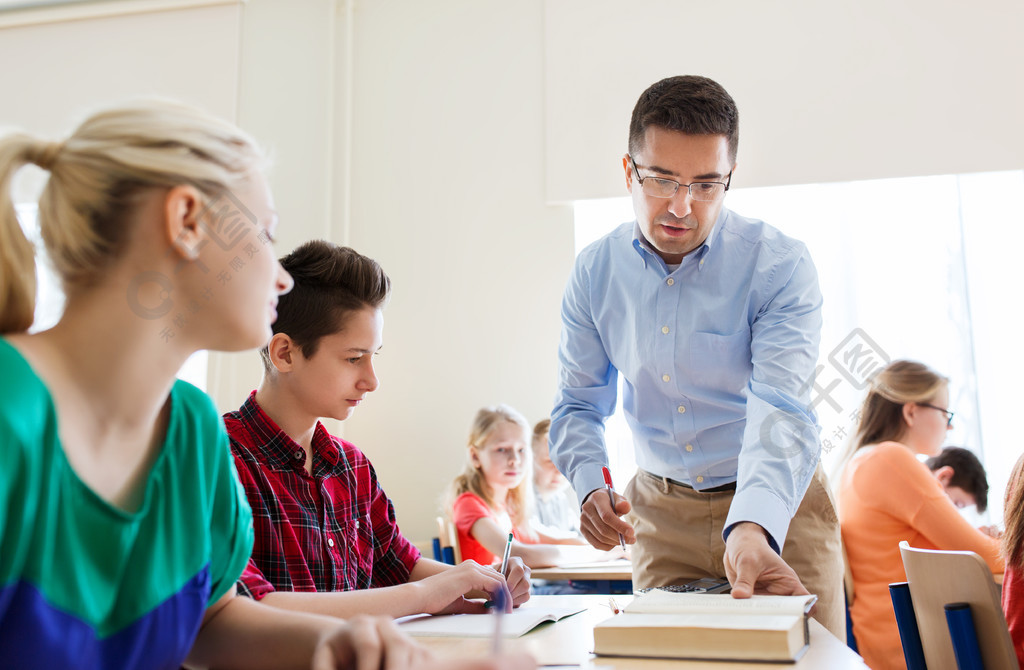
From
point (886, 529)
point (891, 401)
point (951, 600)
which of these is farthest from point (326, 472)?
point (891, 401)

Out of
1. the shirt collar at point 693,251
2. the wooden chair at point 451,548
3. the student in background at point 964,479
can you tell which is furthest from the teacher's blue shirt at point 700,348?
the student in background at point 964,479

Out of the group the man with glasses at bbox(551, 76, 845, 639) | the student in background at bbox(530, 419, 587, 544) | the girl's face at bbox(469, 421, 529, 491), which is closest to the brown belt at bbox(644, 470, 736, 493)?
the man with glasses at bbox(551, 76, 845, 639)

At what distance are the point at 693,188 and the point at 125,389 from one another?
44.5 inches

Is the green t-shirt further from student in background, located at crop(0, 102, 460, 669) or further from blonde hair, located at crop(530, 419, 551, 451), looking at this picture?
blonde hair, located at crop(530, 419, 551, 451)

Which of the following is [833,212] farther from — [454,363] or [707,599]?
[707,599]

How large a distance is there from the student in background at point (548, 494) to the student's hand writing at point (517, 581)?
2.44 metres

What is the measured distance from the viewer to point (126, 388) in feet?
2.67

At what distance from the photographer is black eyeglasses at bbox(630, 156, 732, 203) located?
162 centimetres

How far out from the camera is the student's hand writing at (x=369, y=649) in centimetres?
72

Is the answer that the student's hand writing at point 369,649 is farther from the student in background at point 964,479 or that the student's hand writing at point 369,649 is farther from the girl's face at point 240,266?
the student in background at point 964,479

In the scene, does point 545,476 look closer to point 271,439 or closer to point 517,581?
point 517,581

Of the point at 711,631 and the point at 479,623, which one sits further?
the point at 479,623

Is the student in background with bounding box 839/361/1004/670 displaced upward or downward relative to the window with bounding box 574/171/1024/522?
downward

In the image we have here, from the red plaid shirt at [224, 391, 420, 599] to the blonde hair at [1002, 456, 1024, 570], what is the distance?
3.82ft
